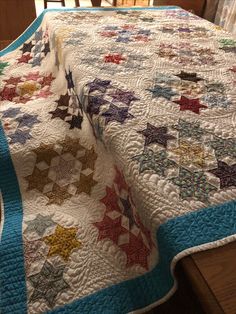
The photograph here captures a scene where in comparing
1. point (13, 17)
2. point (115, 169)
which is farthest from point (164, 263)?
point (13, 17)

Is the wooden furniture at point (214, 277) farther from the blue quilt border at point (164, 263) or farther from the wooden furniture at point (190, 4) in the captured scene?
the wooden furniture at point (190, 4)

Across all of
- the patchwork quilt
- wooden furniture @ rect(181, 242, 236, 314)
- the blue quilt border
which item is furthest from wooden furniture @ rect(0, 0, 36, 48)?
wooden furniture @ rect(181, 242, 236, 314)

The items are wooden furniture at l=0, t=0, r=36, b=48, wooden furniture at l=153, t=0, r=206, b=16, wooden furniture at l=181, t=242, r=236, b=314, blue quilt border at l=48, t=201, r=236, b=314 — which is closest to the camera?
wooden furniture at l=181, t=242, r=236, b=314

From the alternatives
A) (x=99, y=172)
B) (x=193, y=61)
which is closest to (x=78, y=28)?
(x=193, y=61)

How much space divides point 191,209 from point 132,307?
0.35 m

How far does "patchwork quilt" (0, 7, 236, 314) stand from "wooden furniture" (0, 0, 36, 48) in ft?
3.69

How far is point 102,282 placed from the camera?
865mm

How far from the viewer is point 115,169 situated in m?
1.03

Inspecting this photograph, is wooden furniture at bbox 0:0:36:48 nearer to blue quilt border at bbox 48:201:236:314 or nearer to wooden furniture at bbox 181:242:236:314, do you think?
blue quilt border at bbox 48:201:236:314

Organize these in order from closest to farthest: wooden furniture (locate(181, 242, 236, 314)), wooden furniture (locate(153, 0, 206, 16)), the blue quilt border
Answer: wooden furniture (locate(181, 242, 236, 314))
the blue quilt border
wooden furniture (locate(153, 0, 206, 16))

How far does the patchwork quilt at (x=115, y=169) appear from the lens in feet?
2.38

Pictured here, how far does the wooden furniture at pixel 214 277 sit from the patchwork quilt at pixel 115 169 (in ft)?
0.07

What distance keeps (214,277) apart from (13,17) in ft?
8.78

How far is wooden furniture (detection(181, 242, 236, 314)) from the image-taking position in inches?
20.7
